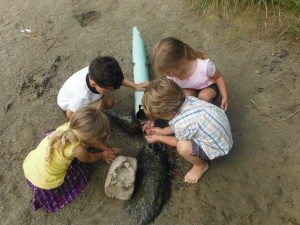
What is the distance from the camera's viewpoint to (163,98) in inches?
106

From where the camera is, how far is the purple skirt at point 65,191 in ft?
9.79

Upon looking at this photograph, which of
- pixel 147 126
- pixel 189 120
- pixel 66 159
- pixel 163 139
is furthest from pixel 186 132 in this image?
pixel 66 159

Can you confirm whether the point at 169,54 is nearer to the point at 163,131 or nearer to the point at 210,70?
the point at 210,70

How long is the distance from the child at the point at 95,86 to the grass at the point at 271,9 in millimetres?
1244

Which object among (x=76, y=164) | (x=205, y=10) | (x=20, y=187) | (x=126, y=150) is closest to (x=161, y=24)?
(x=205, y=10)

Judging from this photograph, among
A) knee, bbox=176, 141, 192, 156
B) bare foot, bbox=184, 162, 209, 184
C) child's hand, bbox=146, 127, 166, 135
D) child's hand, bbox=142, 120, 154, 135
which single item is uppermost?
knee, bbox=176, 141, 192, 156

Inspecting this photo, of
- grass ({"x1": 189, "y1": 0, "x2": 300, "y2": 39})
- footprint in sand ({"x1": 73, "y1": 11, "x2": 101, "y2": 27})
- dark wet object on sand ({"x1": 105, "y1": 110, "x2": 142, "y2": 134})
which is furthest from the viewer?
footprint in sand ({"x1": 73, "y1": 11, "x2": 101, "y2": 27})

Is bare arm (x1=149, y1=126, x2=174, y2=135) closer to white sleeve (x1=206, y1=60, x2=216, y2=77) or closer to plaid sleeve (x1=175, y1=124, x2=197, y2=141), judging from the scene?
plaid sleeve (x1=175, y1=124, x2=197, y2=141)

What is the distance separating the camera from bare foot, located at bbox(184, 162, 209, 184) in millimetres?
2975

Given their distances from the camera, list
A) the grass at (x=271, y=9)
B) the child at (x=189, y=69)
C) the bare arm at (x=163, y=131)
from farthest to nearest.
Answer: the grass at (x=271, y=9) → the bare arm at (x=163, y=131) → the child at (x=189, y=69)

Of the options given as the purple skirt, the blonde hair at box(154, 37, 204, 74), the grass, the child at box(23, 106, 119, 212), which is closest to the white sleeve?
the blonde hair at box(154, 37, 204, 74)

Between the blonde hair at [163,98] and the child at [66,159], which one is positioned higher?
the blonde hair at [163,98]

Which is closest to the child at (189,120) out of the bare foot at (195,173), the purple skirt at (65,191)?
the bare foot at (195,173)

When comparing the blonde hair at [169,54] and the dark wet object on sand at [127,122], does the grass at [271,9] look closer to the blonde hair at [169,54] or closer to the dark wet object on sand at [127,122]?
the blonde hair at [169,54]
